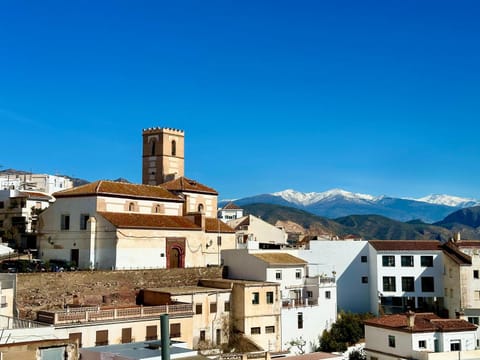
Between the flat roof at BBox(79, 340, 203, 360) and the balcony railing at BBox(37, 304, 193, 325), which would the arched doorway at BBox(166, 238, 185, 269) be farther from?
the flat roof at BBox(79, 340, 203, 360)

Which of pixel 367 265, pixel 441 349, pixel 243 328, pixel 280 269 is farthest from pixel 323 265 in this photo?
pixel 441 349

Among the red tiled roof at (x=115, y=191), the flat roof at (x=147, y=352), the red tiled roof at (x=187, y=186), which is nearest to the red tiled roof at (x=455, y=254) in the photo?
the red tiled roof at (x=187, y=186)

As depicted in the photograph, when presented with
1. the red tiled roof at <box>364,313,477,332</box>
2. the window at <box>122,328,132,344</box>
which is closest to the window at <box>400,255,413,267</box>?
the red tiled roof at <box>364,313,477,332</box>

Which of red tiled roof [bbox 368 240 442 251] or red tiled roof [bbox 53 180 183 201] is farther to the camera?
red tiled roof [bbox 368 240 442 251]

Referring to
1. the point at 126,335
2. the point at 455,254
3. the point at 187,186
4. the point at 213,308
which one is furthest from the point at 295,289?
the point at 126,335

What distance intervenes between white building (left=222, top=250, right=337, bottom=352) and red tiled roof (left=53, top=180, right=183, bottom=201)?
26.9ft

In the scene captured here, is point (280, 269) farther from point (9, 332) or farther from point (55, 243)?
point (9, 332)

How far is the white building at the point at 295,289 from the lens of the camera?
4497cm

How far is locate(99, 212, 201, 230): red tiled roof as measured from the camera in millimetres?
43688

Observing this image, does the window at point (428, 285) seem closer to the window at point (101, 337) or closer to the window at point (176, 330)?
the window at point (176, 330)

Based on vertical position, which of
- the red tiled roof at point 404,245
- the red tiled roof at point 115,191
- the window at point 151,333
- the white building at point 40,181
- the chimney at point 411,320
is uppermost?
the white building at point 40,181

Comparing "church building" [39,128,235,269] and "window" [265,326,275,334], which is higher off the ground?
"church building" [39,128,235,269]

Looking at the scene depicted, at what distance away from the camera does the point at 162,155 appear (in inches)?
2616

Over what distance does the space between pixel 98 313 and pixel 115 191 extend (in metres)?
14.4
